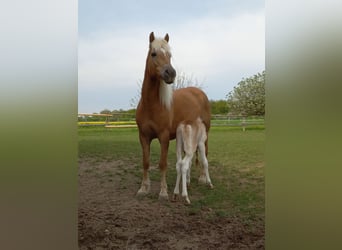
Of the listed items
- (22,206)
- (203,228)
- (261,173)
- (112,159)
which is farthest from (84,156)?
(261,173)

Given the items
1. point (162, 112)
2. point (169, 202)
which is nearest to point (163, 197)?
point (169, 202)

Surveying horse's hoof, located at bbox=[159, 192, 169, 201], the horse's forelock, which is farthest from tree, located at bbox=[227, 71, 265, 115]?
horse's hoof, located at bbox=[159, 192, 169, 201]

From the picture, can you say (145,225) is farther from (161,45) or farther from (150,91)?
(161,45)

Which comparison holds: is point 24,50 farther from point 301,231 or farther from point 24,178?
point 301,231

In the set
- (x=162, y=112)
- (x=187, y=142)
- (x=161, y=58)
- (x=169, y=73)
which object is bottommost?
(x=187, y=142)

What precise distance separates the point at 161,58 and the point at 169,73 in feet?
0.41

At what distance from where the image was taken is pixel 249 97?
1630 millimetres

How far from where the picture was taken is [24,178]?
85 centimetres

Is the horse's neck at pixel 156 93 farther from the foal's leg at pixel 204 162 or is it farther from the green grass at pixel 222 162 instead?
the foal's leg at pixel 204 162

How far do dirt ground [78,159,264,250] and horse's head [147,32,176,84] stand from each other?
2.51ft

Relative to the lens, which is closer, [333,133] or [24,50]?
[333,133]

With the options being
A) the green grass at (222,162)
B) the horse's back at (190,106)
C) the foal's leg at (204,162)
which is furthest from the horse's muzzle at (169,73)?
the foal's leg at (204,162)

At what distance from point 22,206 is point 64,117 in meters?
0.29

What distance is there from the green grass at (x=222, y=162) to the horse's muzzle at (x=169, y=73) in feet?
1.54
